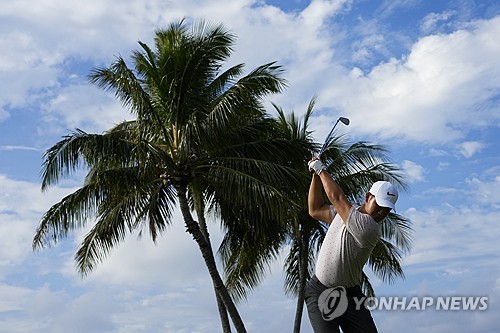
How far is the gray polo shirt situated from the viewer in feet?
17.4

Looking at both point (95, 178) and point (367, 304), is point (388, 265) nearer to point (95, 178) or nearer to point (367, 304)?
point (95, 178)

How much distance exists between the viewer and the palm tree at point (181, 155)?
17484 millimetres

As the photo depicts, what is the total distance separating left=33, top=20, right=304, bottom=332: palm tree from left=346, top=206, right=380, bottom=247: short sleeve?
38.0 feet

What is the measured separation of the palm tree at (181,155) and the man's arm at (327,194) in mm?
11129

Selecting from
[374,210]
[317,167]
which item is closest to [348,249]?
[374,210]

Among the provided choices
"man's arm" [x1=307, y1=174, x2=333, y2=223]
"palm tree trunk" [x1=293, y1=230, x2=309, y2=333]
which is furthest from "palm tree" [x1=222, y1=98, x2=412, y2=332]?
"man's arm" [x1=307, y1=174, x2=333, y2=223]

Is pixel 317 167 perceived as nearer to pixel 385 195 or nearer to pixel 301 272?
pixel 385 195

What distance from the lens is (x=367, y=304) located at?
5461 mm

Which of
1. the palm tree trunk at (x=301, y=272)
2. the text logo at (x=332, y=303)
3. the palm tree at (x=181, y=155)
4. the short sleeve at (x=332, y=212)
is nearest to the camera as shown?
the text logo at (x=332, y=303)

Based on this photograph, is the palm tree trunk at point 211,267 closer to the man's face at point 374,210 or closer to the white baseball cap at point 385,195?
the man's face at point 374,210

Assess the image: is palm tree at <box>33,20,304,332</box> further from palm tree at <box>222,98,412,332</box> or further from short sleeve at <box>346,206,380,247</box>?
short sleeve at <box>346,206,380,247</box>

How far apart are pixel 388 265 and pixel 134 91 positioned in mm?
8652

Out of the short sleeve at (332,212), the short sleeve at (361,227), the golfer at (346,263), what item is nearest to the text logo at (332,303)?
the golfer at (346,263)

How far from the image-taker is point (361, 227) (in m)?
5.28
